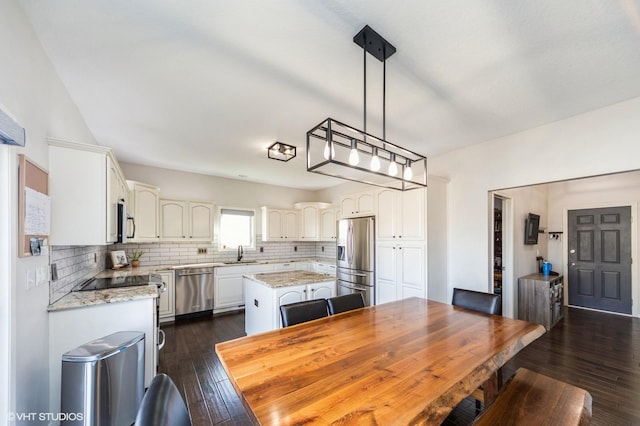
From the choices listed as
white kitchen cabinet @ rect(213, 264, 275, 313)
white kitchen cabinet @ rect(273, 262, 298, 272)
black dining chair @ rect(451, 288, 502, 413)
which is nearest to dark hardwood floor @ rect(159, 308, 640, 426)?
black dining chair @ rect(451, 288, 502, 413)

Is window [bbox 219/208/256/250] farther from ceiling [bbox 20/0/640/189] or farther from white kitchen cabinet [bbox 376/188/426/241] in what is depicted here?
white kitchen cabinet [bbox 376/188/426/241]

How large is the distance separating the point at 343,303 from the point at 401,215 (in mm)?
1872

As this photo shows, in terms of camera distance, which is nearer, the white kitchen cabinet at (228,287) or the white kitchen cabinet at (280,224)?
the white kitchen cabinet at (228,287)

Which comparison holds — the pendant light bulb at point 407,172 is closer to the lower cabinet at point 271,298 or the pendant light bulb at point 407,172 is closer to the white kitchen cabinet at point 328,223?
the lower cabinet at point 271,298

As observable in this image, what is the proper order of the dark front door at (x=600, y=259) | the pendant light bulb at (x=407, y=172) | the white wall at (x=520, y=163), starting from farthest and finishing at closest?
the dark front door at (x=600, y=259) < the white wall at (x=520, y=163) < the pendant light bulb at (x=407, y=172)

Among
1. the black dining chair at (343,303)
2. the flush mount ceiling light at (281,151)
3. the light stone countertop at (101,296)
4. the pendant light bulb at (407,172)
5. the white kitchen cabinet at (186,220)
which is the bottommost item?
the black dining chair at (343,303)

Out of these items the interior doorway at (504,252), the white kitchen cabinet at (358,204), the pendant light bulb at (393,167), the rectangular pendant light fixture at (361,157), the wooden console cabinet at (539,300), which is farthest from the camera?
the white kitchen cabinet at (358,204)

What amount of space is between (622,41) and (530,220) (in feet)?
11.4

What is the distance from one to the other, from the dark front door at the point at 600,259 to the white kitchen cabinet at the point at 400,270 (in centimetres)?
389

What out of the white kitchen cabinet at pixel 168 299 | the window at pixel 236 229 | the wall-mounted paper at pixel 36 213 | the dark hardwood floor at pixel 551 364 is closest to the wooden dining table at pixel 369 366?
the dark hardwood floor at pixel 551 364

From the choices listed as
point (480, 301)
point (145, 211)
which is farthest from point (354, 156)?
point (145, 211)

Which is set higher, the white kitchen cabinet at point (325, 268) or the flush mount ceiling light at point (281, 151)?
the flush mount ceiling light at point (281, 151)

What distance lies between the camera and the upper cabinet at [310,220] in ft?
19.9

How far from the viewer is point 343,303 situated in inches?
90.4
